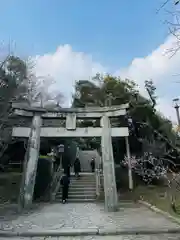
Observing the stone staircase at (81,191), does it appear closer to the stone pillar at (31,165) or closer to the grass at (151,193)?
the grass at (151,193)

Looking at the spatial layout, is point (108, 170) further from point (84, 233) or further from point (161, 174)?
point (84, 233)

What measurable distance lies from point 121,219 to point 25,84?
9.88 metres

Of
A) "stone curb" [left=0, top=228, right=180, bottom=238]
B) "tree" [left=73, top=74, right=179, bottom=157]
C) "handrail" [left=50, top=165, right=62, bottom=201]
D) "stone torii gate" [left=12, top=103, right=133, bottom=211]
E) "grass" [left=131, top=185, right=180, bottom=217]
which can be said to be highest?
"tree" [left=73, top=74, right=179, bottom=157]

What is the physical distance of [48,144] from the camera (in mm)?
20844

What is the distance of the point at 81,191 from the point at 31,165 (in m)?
4.84

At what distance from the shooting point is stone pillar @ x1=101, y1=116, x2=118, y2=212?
9414mm

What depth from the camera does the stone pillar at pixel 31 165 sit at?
9.52 m

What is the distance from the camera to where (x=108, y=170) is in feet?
33.0

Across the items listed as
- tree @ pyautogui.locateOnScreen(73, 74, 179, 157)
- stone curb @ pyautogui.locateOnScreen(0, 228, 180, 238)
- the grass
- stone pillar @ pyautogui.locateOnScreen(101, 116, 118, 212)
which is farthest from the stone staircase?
stone curb @ pyautogui.locateOnScreen(0, 228, 180, 238)

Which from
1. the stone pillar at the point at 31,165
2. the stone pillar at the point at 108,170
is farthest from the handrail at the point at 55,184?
the stone pillar at the point at 108,170

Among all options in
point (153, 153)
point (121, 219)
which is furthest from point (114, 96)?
point (121, 219)

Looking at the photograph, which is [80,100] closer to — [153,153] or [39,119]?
[153,153]

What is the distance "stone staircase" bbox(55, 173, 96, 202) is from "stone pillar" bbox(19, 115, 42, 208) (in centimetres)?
369

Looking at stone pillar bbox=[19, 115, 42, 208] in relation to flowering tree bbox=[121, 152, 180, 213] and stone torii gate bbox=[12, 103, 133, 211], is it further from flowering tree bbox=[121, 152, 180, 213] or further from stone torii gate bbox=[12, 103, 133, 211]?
flowering tree bbox=[121, 152, 180, 213]
